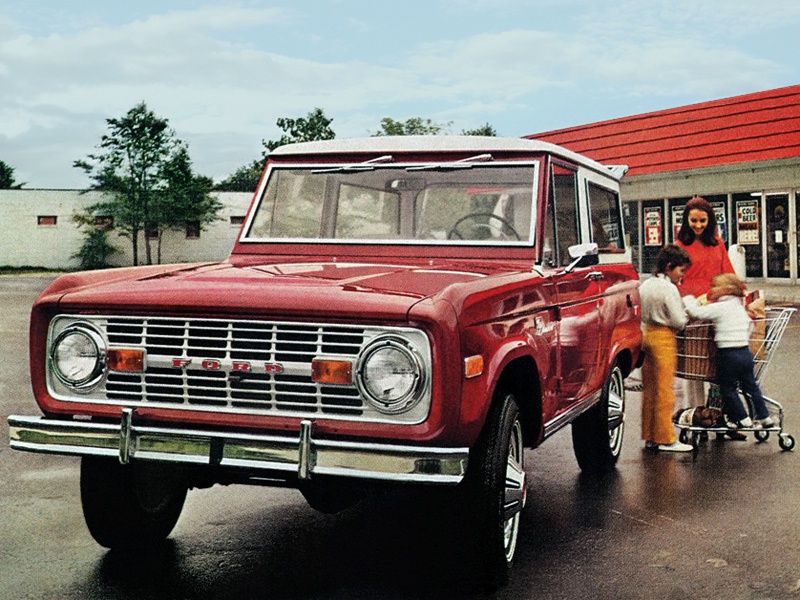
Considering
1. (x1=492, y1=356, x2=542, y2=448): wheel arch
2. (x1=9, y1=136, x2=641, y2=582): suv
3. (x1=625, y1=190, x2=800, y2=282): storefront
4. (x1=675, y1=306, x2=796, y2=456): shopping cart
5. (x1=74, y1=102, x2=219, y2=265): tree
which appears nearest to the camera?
(x1=9, y1=136, x2=641, y2=582): suv

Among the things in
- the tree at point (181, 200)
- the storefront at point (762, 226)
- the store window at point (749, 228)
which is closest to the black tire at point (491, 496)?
the storefront at point (762, 226)

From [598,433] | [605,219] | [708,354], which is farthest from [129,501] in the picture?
[708,354]

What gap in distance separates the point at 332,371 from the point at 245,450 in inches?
17.4

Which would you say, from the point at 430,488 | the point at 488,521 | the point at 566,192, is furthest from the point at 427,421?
the point at 566,192

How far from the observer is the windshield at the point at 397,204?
215 inches

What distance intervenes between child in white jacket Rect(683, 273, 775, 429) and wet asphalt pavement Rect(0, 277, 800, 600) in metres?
0.54

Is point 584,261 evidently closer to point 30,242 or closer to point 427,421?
point 427,421

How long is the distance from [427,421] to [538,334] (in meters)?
1.13

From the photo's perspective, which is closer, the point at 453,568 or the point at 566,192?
the point at 453,568

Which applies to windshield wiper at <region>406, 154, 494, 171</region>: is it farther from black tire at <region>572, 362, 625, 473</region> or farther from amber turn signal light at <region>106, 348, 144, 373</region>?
amber turn signal light at <region>106, 348, 144, 373</region>

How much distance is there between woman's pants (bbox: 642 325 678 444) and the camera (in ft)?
24.0

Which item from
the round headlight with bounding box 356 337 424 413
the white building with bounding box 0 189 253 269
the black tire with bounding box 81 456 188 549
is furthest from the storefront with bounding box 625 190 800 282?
the white building with bounding box 0 189 253 269

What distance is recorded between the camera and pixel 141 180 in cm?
5384

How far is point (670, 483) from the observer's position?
6.43 metres
